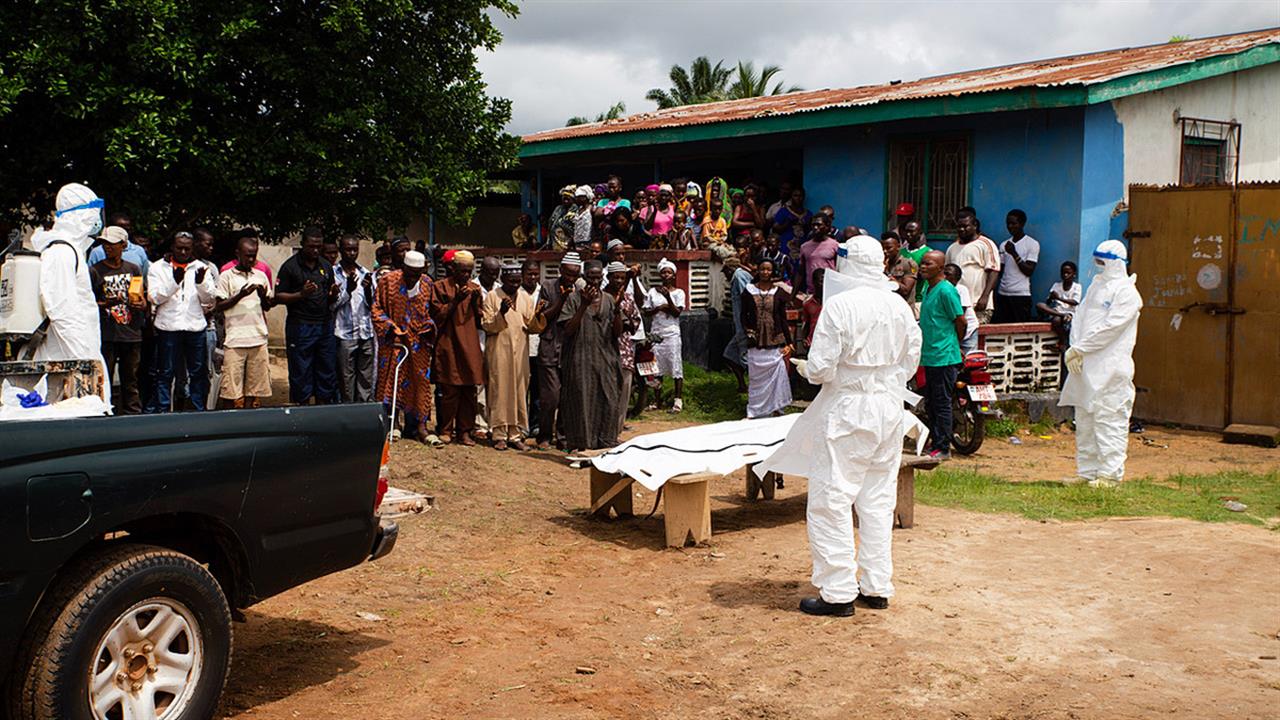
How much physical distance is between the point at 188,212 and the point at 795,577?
328 inches

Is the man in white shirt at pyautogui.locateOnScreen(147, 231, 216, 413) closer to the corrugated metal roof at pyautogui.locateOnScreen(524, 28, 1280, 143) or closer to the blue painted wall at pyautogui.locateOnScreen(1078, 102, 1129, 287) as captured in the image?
the corrugated metal roof at pyautogui.locateOnScreen(524, 28, 1280, 143)

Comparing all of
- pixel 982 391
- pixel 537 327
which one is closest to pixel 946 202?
pixel 982 391

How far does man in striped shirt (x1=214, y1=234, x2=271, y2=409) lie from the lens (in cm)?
1046

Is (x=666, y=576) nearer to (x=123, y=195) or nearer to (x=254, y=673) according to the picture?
(x=254, y=673)

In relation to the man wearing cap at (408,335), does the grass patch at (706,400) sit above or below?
below

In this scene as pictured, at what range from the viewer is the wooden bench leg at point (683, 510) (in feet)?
26.1

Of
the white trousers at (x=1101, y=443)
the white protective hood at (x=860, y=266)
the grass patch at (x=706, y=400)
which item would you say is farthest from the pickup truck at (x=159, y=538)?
the grass patch at (x=706, y=400)

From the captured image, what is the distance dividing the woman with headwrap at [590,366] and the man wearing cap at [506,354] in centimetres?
53

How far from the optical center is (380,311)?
10977 mm

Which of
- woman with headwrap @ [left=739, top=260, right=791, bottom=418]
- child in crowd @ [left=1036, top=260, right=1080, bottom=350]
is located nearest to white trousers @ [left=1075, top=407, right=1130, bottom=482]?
woman with headwrap @ [left=739, top=260, right=791, bottom=418]

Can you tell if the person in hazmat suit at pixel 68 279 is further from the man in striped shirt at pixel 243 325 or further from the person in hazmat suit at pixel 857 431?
the person in hazmat suit at pixel 857 431

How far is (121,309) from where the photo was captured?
33.2 ft

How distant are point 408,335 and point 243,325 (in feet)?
4.63

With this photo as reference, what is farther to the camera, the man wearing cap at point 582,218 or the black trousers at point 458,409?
the man wearing cap at point 582,218
